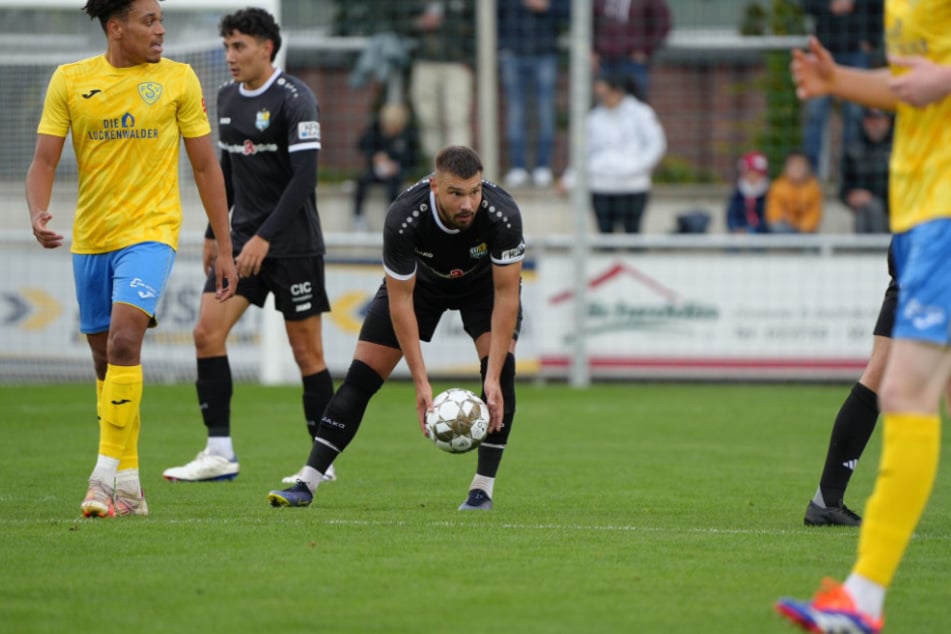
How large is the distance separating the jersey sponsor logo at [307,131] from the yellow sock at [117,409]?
90.5 inches

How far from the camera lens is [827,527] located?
6.96m

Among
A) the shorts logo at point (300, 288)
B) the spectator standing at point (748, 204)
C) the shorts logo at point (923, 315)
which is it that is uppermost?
the shorts logo at point (923, 315)

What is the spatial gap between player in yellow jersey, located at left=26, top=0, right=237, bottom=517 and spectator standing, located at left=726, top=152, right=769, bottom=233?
10.9 meters

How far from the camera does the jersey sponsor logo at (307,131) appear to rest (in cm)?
878

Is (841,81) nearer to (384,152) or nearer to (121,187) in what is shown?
(121,187)

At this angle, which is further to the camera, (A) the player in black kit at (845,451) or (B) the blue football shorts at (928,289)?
(A) the player in black kit at (845,451)

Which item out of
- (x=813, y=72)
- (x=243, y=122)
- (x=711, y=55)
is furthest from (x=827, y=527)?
(x=711, y=55)

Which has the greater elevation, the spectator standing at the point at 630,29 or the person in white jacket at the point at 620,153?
the spectator standing at the point at 630,29

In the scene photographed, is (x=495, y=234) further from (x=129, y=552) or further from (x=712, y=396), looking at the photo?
(x=712, y=396)

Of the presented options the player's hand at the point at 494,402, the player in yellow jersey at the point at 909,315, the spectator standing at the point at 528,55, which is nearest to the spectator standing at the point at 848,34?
the spectator standing at the point at 528,55

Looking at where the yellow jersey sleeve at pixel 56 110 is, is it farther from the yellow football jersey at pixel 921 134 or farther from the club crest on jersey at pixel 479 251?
the yellow football jersey at pixel 921 134

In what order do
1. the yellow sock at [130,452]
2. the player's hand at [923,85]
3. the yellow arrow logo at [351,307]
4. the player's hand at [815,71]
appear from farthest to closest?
1. the yellow arrow logo at [351,307]
2. the yellow sock at [130,452]
3. the player's hand at [815,71]
4. the player's hand at [923,85]

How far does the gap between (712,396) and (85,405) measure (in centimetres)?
612

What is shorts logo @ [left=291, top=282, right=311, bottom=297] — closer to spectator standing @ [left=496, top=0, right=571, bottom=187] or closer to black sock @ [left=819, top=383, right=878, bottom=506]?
black sock @ [left=819, top=383, right=878, bottom=506]
